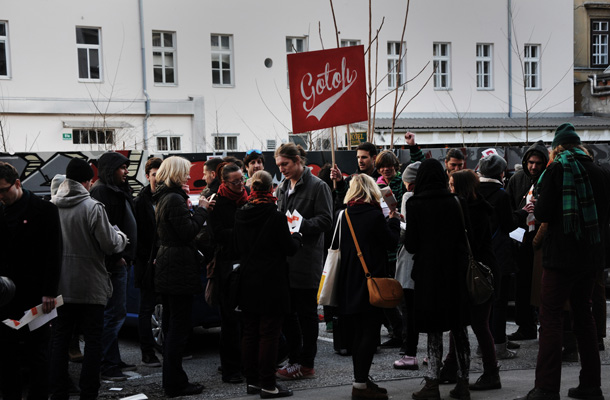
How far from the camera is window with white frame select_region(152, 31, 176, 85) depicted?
28.6 meters

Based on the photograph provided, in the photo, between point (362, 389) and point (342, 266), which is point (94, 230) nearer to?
point (342, 266)

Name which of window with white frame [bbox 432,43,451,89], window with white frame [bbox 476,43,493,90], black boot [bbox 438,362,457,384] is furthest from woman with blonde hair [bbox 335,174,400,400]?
window with white frame [bbox 476,43,493,90]

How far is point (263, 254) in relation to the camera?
21.1 ft

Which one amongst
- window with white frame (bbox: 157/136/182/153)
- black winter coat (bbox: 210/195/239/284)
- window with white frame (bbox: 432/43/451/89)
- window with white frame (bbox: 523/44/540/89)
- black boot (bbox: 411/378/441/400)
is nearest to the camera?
black boot (bbox: 411/378/441/400)

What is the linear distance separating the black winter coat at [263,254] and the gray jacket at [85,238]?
1.03 metres

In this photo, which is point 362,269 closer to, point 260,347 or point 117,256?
point 260,347

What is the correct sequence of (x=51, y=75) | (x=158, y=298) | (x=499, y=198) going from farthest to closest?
(x=51, y=75)
(x=158, y=298)
(x=499, y=198)

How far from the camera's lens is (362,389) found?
6332mm

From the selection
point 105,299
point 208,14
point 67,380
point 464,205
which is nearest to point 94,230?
point 105,299

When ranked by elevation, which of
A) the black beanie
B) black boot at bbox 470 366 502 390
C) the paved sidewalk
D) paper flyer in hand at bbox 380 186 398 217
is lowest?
the paved sidewalk

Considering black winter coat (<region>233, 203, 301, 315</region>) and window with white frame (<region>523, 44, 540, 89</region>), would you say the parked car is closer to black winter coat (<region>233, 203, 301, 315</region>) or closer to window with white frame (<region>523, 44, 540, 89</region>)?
black winter coat (<region>233, 203, 301, 315</region>)

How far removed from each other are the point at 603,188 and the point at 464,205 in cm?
103

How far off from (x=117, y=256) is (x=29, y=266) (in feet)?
5.05

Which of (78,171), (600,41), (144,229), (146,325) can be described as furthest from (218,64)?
(78,171)
